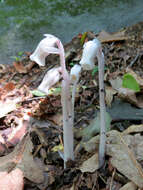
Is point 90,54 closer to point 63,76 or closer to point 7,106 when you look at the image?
point 63,76

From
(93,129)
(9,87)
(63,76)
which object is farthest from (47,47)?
(9,87)

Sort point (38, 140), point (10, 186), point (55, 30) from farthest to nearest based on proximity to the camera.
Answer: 1. point (55, 30)
2. point (38, 140)
3. point (10, 186)

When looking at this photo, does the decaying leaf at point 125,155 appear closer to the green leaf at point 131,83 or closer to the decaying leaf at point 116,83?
the green leaf at point 131,83

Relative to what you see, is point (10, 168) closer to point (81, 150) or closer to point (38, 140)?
point (38, 140)

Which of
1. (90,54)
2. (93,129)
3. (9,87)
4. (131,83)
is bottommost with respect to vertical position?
(9,87)

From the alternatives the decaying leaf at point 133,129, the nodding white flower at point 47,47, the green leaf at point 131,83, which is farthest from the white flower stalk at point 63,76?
the green leaf at point 131,83

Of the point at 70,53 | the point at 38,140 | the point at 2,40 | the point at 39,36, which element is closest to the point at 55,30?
the point at 39,36

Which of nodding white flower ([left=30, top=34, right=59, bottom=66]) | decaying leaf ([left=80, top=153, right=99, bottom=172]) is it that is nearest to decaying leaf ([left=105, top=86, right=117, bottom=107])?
decaying leaf ([left=80, top=153, right=99, bottom=172])
